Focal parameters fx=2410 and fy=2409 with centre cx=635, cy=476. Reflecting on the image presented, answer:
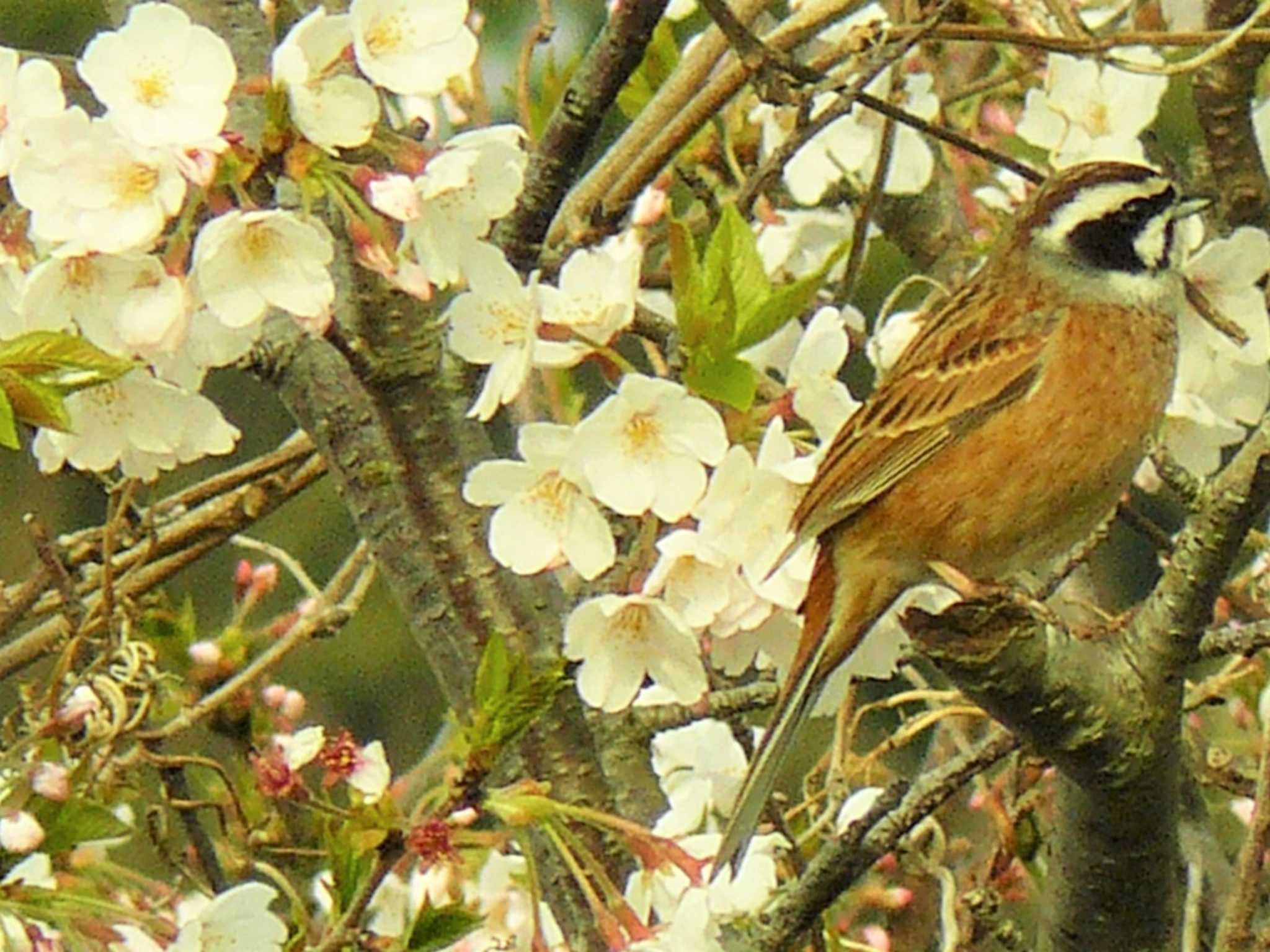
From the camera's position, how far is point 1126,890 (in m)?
1.91

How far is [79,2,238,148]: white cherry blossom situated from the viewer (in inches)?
65.2

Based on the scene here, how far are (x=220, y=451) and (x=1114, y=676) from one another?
710mm

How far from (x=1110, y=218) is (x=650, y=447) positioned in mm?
954

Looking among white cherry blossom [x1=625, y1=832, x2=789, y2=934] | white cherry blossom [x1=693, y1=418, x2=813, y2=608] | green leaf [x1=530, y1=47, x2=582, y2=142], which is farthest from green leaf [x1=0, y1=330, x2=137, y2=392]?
green leaf [x1=530, y1=47, x2=582, y2=142]

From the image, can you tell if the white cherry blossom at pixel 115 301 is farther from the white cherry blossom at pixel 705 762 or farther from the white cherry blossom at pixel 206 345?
the white cherry blossom at pixel 705 762

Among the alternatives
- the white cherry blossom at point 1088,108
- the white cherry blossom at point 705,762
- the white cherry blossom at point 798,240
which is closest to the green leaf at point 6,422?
the white cherry blossom at point 705,762

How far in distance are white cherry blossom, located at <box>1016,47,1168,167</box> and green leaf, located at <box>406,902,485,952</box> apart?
3.51 ft

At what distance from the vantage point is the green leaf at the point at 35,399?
174 centimetres

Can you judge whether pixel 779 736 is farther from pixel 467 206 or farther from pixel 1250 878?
pixel 467 206

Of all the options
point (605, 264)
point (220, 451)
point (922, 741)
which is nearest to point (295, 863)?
point (220, 451)

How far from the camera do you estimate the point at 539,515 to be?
1.94 metres

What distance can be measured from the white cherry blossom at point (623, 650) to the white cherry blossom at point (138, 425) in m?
0.32

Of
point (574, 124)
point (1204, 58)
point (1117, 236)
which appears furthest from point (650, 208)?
point (1117, 236)

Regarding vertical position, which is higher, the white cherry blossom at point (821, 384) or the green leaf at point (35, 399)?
the green leaf at point (35, 399)
